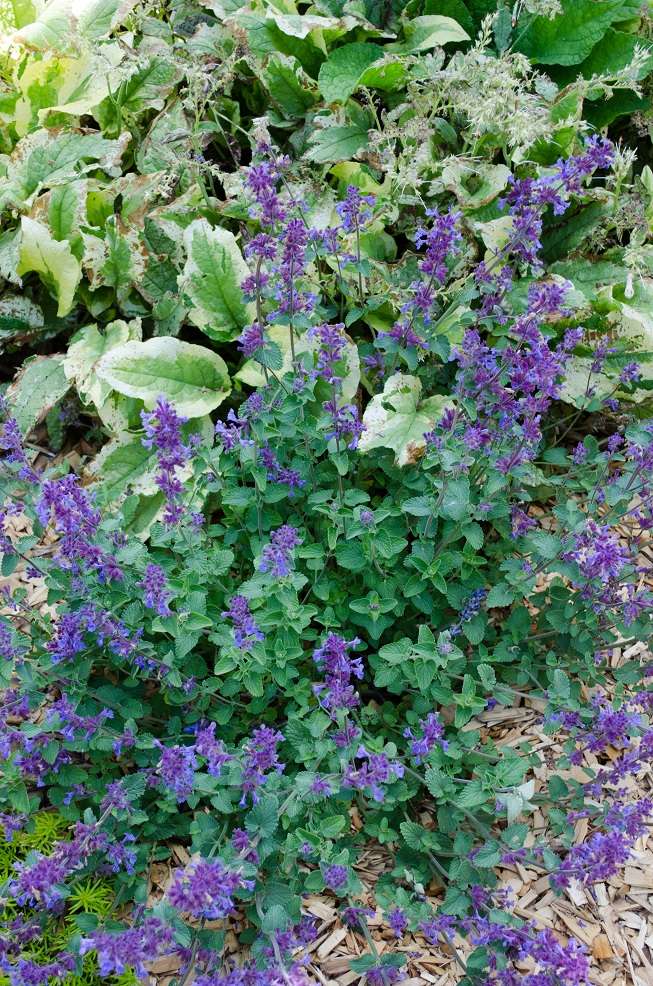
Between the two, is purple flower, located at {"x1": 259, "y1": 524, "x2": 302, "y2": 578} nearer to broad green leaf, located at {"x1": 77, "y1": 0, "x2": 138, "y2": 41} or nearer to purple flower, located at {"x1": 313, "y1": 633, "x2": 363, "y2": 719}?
purple flower, located at {"x1": 313, "y1": 633, "x2": 363, "y2": 719}

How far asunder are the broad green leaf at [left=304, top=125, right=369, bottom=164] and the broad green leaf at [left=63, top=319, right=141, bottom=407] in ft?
3.16

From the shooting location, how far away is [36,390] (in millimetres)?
3154

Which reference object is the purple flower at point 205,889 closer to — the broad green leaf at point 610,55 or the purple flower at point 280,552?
the purple flower at point 280,552

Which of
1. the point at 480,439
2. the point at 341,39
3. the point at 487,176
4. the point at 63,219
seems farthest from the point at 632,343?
the point at 63,219

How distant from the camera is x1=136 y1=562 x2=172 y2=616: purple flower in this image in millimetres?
1915

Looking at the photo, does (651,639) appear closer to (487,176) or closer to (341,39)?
(487,176)

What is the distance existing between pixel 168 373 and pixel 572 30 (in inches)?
84.6

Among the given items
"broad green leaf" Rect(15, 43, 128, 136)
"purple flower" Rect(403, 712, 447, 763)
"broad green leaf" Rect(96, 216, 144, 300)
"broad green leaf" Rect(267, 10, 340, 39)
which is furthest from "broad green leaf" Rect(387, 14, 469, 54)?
"purple flower" Rect(403, 712, 447, 763)

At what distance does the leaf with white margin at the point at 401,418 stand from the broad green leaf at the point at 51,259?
4.01 feet

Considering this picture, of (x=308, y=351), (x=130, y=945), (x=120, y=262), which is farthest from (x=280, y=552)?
(x=120, y=262)

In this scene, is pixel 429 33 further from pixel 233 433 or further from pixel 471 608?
pixel 471 608

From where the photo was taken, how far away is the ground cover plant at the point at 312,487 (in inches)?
77.2

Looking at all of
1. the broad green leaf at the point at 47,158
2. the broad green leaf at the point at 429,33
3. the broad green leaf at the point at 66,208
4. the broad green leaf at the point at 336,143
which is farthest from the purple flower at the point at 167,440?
the broad green leaf at the point at 429,33

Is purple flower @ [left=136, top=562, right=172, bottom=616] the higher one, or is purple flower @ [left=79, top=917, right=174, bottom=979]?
purple flower @ [left=136, top=562, right=172, bottom=616]
